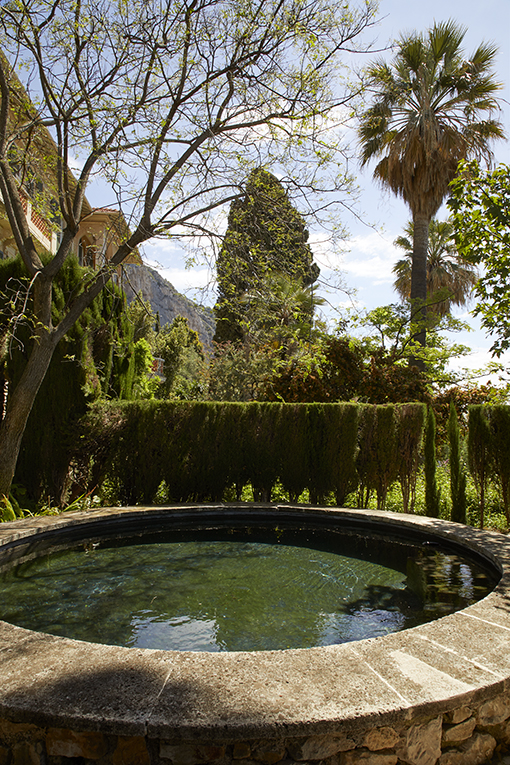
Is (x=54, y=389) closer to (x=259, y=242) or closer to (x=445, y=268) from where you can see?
(x=259, y=242)

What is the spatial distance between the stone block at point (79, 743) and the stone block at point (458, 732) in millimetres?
1411

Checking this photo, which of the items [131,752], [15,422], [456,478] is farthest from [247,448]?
[131,752]

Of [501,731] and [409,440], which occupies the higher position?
[409,440]

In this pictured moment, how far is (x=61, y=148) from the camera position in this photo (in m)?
6.96

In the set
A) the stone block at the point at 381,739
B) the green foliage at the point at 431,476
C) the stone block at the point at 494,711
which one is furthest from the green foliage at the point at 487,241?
the stone block at the point at 381,739

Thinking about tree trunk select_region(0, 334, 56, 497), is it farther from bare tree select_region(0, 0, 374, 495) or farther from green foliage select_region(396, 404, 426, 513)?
green foliage select_region(396, 404, 426, 513)

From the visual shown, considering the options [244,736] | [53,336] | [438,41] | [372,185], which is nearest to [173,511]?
[53,336]

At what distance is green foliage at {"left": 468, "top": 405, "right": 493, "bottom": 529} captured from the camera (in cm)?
652

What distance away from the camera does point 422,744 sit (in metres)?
2.01

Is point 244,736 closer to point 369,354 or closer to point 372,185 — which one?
point 369,354

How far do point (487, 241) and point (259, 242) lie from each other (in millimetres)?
3630

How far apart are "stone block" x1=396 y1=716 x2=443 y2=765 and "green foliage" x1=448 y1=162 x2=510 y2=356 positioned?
487cm

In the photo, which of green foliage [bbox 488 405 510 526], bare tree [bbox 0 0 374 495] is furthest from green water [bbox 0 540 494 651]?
bare tree [bbox 0 0 374 495]

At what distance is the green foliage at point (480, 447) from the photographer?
652cm
